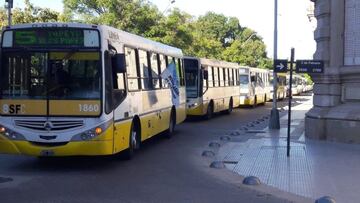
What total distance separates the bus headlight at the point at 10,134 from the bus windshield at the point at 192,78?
1370cm

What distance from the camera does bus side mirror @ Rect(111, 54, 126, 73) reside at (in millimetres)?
11164

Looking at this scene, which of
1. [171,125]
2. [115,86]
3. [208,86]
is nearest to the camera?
[115,86]

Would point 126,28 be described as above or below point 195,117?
above

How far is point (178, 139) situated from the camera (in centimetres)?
1738

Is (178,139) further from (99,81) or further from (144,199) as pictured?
(144,199)

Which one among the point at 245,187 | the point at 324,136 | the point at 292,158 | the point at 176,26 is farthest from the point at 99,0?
the point at 245,187

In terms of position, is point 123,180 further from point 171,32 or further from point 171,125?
point 171,32

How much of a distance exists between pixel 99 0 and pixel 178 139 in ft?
74.9

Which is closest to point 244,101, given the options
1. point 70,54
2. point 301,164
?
point 301,164

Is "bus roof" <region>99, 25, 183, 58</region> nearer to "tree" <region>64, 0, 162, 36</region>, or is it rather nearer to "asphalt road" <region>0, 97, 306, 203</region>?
"asphalt road" <region>0, 97, 306, 203</region>

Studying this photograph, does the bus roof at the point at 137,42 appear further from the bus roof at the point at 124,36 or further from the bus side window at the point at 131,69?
the bus side window at the point at 131,69

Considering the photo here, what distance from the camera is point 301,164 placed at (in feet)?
39.2

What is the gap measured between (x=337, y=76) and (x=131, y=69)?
601 cm

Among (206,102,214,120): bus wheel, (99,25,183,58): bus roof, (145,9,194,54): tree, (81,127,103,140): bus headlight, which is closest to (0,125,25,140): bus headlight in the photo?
(81,127,103,140): bus headlight
